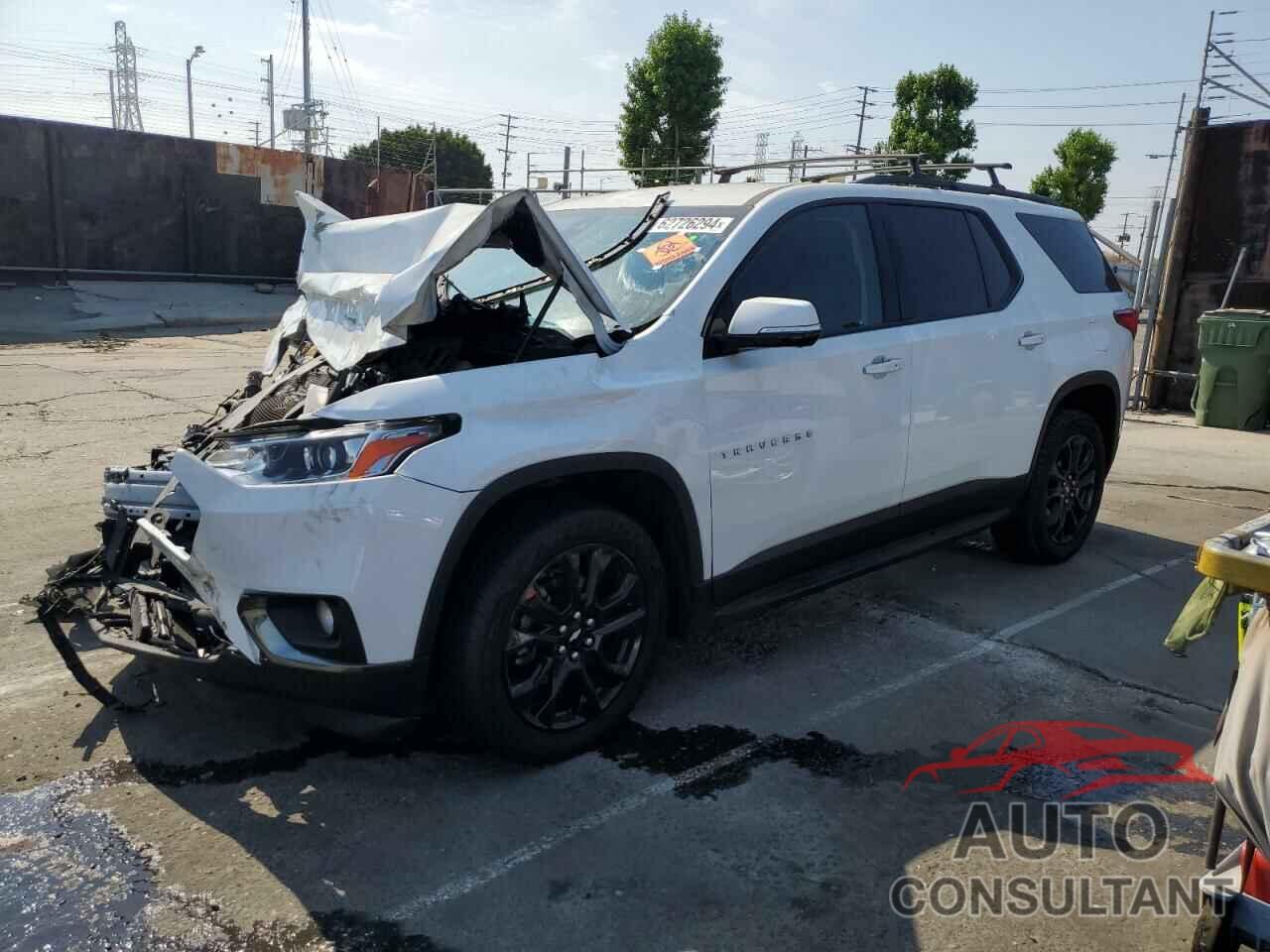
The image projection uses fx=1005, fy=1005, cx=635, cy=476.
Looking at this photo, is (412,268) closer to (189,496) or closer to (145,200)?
(189,496)

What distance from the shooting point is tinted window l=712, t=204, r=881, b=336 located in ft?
12.3

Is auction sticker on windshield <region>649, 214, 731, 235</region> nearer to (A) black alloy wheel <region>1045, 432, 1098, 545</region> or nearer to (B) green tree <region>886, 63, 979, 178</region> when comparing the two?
(A) black alloy wheel <region>1045, 432, 1098, 545</region>

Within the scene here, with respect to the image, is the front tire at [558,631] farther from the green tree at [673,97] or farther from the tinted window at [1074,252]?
the green tree at [673,97]

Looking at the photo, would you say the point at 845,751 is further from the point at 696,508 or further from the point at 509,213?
the point at 509,213

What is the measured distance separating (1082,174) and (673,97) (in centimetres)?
2452

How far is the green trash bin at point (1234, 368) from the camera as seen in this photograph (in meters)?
10.8

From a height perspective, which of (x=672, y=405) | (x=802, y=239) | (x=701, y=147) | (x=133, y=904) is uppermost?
(x=701, y=147)

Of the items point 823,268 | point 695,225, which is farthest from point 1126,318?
point 695,225

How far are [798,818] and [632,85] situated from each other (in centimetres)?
3245

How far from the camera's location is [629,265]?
384cm

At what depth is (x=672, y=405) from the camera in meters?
3.39

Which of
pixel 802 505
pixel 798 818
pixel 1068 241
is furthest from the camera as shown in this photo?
pixel 1068 241

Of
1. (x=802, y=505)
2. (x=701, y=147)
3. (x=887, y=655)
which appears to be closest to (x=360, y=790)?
(x=802, y=505)

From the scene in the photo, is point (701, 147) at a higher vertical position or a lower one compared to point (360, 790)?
higher
